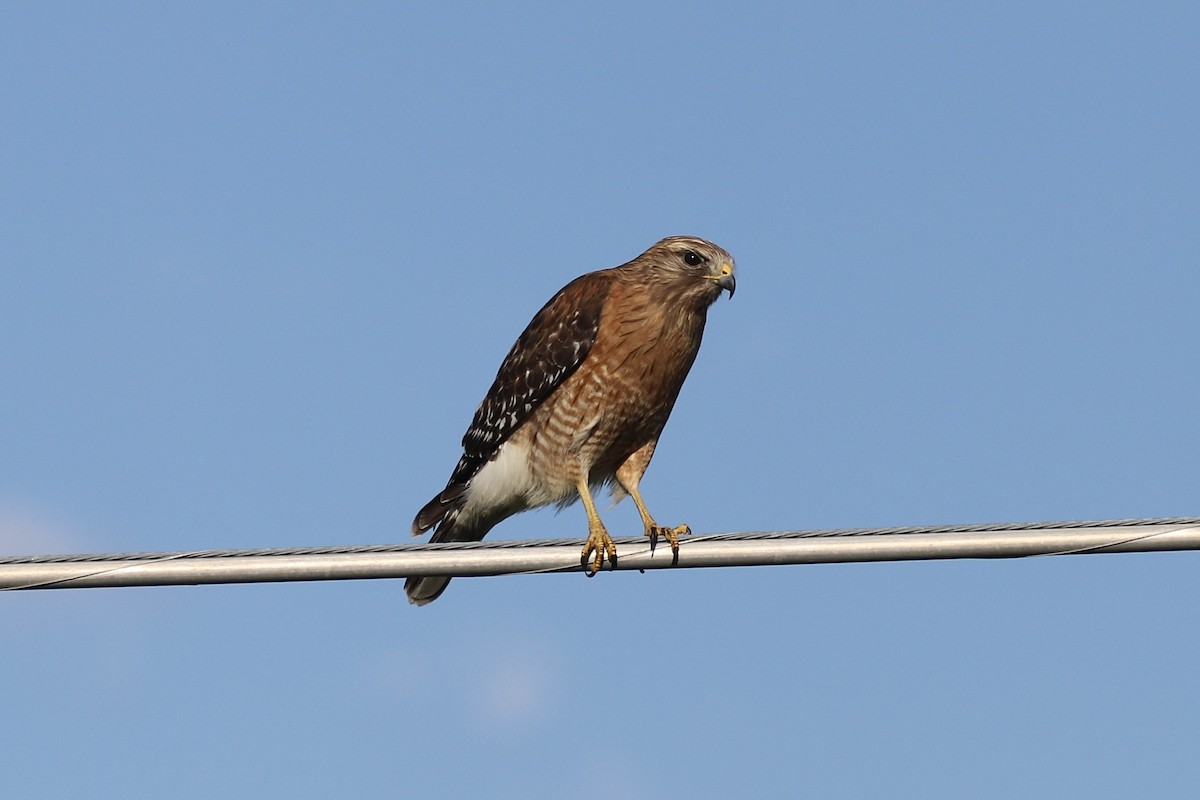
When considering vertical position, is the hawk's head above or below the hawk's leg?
above

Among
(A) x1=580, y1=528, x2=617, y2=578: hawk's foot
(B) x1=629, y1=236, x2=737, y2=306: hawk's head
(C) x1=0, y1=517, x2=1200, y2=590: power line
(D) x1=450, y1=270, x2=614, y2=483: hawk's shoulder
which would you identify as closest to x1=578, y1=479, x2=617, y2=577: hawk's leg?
(A) x1=580, y1=528, x2=617, y2=578: hawk's foot

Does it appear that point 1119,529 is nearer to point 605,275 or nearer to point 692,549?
point 692,549

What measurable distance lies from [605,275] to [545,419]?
0.97 m

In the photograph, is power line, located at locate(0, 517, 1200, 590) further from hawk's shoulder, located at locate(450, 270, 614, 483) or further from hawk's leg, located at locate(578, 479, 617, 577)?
hawk's shoulder, located at locate(450, 270, 614, 483)

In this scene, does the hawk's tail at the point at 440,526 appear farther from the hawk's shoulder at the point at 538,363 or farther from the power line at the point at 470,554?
the power line at the point at 470,554

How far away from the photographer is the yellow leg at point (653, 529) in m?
6.93

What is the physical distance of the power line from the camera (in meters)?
5.46

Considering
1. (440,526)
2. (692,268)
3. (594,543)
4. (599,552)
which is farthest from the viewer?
(440,526)

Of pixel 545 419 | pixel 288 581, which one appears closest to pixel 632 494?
pixel 545 419

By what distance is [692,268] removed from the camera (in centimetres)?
880

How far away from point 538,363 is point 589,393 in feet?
1.31

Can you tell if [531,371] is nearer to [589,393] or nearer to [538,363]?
[538,363]

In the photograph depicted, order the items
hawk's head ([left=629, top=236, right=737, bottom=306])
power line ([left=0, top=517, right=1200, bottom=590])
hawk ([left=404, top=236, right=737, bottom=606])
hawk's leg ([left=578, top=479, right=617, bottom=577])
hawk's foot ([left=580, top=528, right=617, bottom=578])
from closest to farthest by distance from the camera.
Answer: power line ([left=0, top=517, right=1200, bottom=590]), hawk's leg ([left=578, top=479, right=617, bottom=577]), hawk's foot ([left=580, top=528, right=617, bottom=578]), hawk ([left=404, top=236, right=737, bottom=606]), hawk's head ([left=629, top=236, right=737, bottom=306])

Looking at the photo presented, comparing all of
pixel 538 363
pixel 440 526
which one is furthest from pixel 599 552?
pixel 440 526
